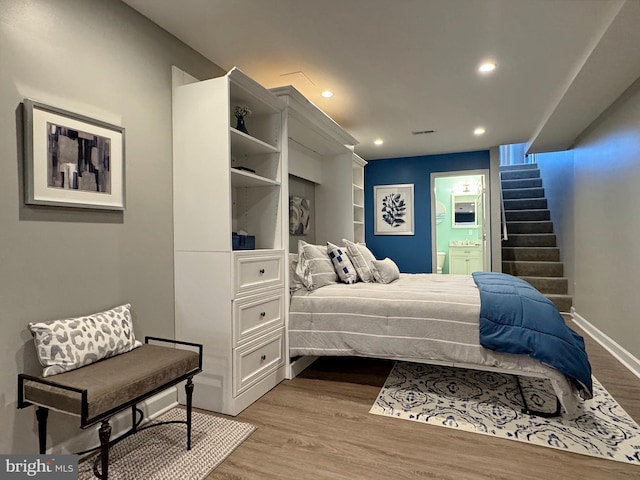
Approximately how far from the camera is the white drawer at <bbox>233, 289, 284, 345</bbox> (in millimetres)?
2283

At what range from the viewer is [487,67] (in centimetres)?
288

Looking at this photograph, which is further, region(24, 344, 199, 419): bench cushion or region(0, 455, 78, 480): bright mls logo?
region(0, 455, 78, 480): bright mls logo

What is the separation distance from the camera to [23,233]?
5.32 feet

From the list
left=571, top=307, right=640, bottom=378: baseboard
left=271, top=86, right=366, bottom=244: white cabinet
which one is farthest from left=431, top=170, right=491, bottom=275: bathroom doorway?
left=271, top=86, right=366, bottom=244: white cabinet

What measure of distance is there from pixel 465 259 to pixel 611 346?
12.1 feet

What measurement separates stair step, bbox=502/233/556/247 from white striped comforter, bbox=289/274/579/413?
12.4 feet

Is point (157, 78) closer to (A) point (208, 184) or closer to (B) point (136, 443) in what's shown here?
(A) point (208, 184)

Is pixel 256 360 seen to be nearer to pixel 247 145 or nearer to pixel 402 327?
pixel 402 327

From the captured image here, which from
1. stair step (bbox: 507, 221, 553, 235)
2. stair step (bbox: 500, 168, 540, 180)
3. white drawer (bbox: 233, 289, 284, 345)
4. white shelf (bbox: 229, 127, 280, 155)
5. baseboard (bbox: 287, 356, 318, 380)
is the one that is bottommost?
baseboard (bbox: 287, 356, 318, 380)

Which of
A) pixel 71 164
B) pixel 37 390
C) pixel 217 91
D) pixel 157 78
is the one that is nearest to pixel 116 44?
pixel 157 78

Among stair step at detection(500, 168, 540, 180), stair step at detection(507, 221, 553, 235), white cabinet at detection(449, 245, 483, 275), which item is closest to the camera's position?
stair step at detection(507, 221, 553, 235)

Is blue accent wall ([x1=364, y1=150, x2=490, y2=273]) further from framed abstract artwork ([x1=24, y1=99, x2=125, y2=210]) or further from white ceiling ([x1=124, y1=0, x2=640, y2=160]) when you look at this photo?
framed abstract artwork ([x1=24, y1=99, x2=125, y2=210])

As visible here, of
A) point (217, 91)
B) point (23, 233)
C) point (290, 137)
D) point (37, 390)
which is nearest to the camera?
point (37, 390)

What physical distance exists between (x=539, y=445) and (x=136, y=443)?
2.21m
